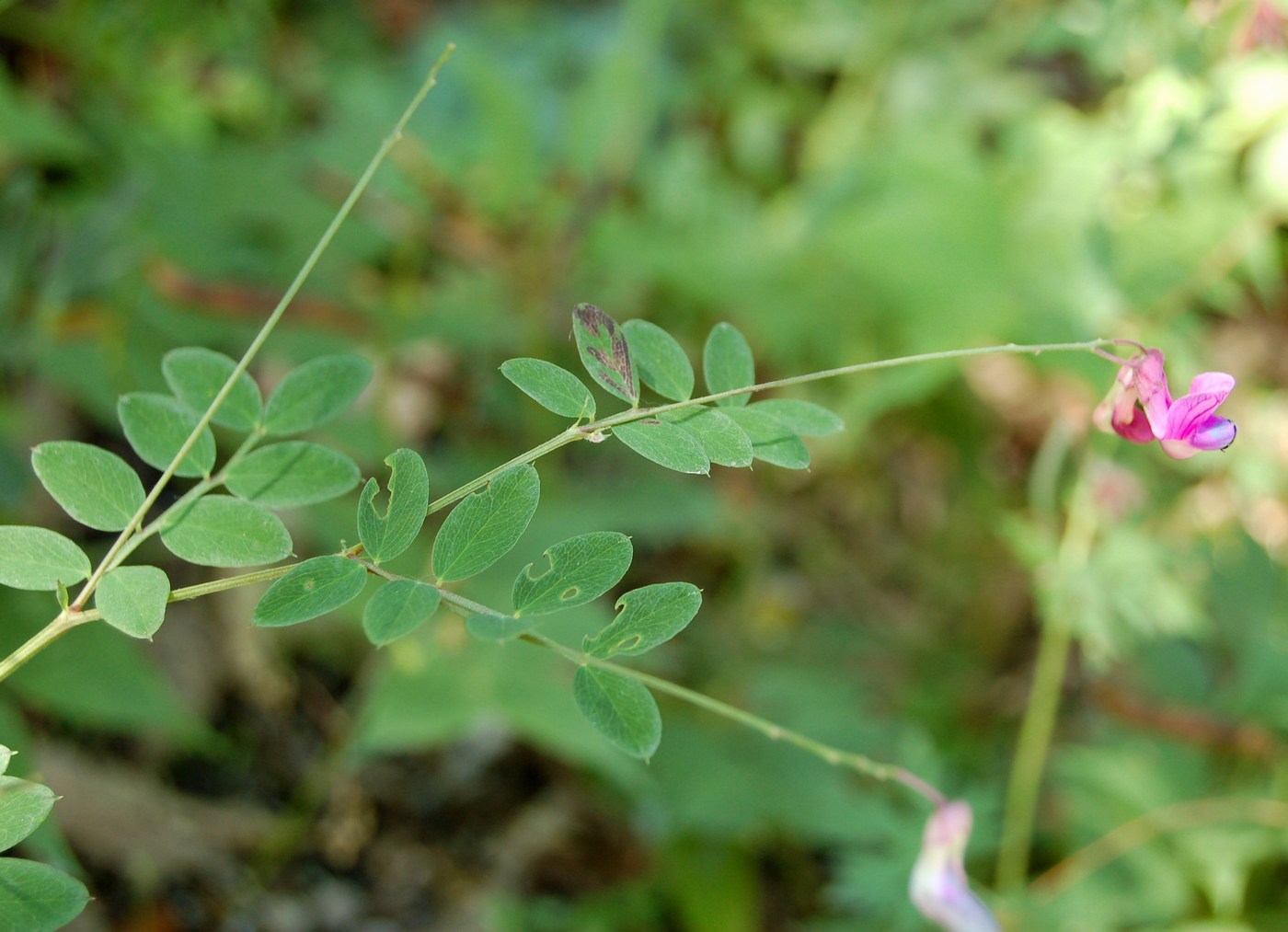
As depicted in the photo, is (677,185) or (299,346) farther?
(677,185)

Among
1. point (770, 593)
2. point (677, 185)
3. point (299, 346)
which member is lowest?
point (299, 346)

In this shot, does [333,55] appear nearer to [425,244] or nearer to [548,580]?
[425,244]

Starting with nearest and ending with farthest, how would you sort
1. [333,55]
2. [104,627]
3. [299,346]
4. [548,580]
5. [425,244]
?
[548,580] < [104,627] < [299,346] < [425,244] < [333,55]

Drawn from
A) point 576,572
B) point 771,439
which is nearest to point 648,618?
point 576,572

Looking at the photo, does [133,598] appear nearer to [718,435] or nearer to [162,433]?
[162,433]

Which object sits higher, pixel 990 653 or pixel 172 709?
pixel 990 653

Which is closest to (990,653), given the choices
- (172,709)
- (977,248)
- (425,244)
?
(977,248)

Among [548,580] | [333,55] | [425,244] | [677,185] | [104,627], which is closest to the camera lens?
[548,580]
